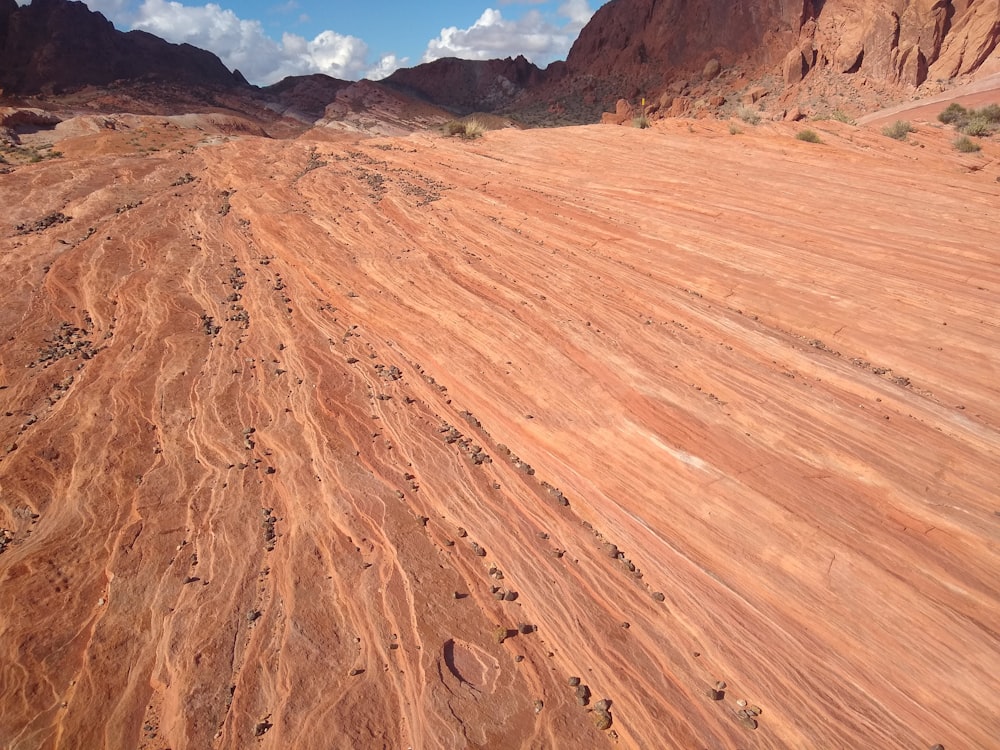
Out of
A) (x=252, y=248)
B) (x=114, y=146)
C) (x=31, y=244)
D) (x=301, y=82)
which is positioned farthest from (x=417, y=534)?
(x=301, y=82)

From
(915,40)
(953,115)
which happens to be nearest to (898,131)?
(953,115)

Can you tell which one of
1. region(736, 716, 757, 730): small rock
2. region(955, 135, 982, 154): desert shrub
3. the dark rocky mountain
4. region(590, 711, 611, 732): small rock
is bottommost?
region(736, 716, 757, 730): small rock

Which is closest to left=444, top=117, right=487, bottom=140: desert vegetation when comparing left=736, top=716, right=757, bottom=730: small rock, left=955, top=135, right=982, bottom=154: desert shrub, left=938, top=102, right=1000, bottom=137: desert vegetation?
left=955, top=135, right=982, bottom=154: desert shrub

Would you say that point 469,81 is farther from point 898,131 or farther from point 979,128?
point 898,131

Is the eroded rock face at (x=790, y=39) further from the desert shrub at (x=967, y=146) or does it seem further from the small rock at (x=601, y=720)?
the small rock at (x=601, y=720)

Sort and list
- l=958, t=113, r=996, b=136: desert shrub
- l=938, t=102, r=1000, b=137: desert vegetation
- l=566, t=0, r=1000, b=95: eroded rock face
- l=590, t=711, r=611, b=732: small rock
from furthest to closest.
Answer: l=566, t=0, r=1000, b=95: eroded rock face → l=938, t=102, r=1000, b=137: desert vegetation → l=958, t=113, r=996, b=136: desert shrub → l=590, t=711, r=611, b=732: small rock

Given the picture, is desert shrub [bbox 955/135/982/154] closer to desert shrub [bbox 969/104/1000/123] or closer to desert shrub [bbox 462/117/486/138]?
desert shrub [bbox 969/104/1000/123]
